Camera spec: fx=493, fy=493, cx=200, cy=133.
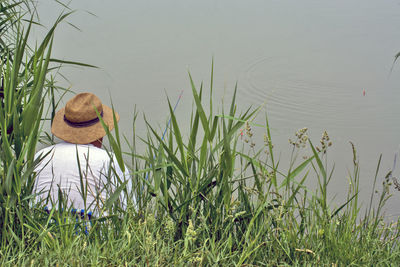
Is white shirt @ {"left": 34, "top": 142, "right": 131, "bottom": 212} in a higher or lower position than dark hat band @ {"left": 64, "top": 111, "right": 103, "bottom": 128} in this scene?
lower

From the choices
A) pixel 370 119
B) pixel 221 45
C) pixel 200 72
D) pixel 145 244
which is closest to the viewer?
pixel 145 244

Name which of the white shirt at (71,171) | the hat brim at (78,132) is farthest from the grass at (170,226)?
the hat brim at (78,132)

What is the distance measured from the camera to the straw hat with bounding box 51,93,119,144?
1.89m

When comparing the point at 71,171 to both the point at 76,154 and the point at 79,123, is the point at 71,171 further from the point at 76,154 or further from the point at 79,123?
the point at 79,123

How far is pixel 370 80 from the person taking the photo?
14.0 feet

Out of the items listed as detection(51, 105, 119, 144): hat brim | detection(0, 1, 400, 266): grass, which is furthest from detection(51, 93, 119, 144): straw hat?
detection(0, 1, 400, 266): grass

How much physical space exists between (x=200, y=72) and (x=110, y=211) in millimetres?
2837

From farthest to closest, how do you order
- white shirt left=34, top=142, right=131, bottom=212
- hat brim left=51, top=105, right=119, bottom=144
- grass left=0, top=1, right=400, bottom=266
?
1. hat brim left=51, top=105, right=119, bottom=144
2. white shirt left=34, top=142, right=131, bottom=212
3. grass left=0, top=1, right=400, bottom=266

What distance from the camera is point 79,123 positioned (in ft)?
6.38

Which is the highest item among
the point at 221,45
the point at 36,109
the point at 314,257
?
the point at 221,45

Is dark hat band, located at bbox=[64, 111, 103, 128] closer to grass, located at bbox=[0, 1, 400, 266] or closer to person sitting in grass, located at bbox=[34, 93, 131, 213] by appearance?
person sitting in grass, located at bbox=[34, 93, 131, 213]

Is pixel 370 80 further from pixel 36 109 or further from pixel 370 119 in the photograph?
pixel 36 109

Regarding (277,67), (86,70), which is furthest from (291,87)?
(86,70)

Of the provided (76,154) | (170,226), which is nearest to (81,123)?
(76,154)
